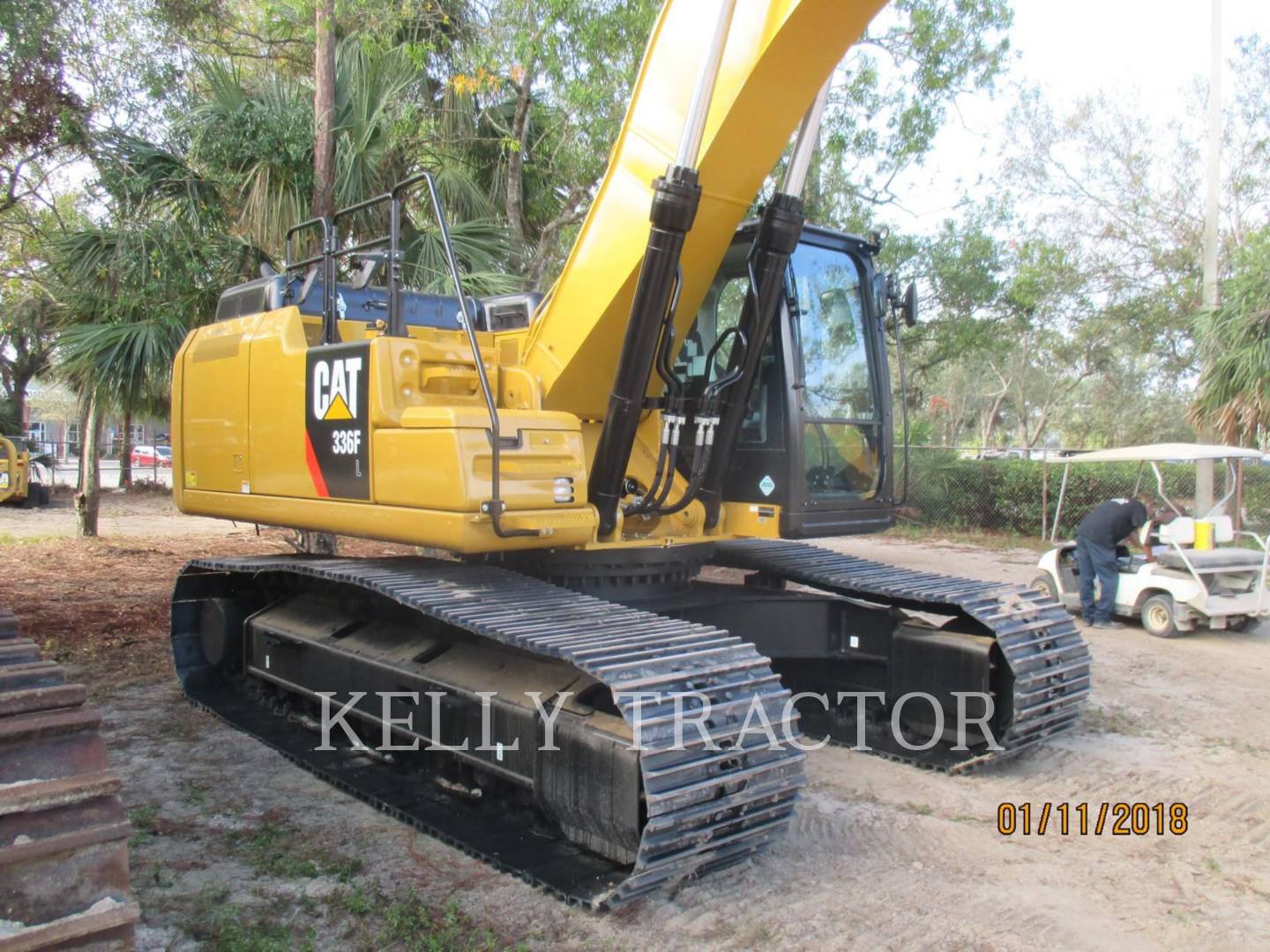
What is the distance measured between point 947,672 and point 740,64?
3104mm

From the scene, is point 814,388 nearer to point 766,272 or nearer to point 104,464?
point 766,272

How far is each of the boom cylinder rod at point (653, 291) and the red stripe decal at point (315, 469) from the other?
131cm

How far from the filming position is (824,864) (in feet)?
13.0

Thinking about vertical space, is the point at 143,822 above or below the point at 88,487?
below

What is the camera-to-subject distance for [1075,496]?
15.6m

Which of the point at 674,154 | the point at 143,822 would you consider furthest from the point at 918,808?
the point at 143,822

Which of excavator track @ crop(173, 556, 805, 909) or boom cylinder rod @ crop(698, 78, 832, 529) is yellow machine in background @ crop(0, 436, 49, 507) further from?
boom cylinder rod @ crop(698, 78, 832, 529)

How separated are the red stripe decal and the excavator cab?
1.74 metres

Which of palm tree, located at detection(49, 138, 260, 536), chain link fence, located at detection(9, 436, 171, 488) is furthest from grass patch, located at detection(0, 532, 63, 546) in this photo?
palm tree, located at detection(49, 138, 260, 536)

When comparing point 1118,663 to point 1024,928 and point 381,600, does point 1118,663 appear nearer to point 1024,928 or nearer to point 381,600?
point 1024,928

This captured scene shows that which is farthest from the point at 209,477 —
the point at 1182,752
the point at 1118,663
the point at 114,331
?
the point at 1118,663

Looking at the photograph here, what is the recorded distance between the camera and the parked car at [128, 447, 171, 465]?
90.7 ft
